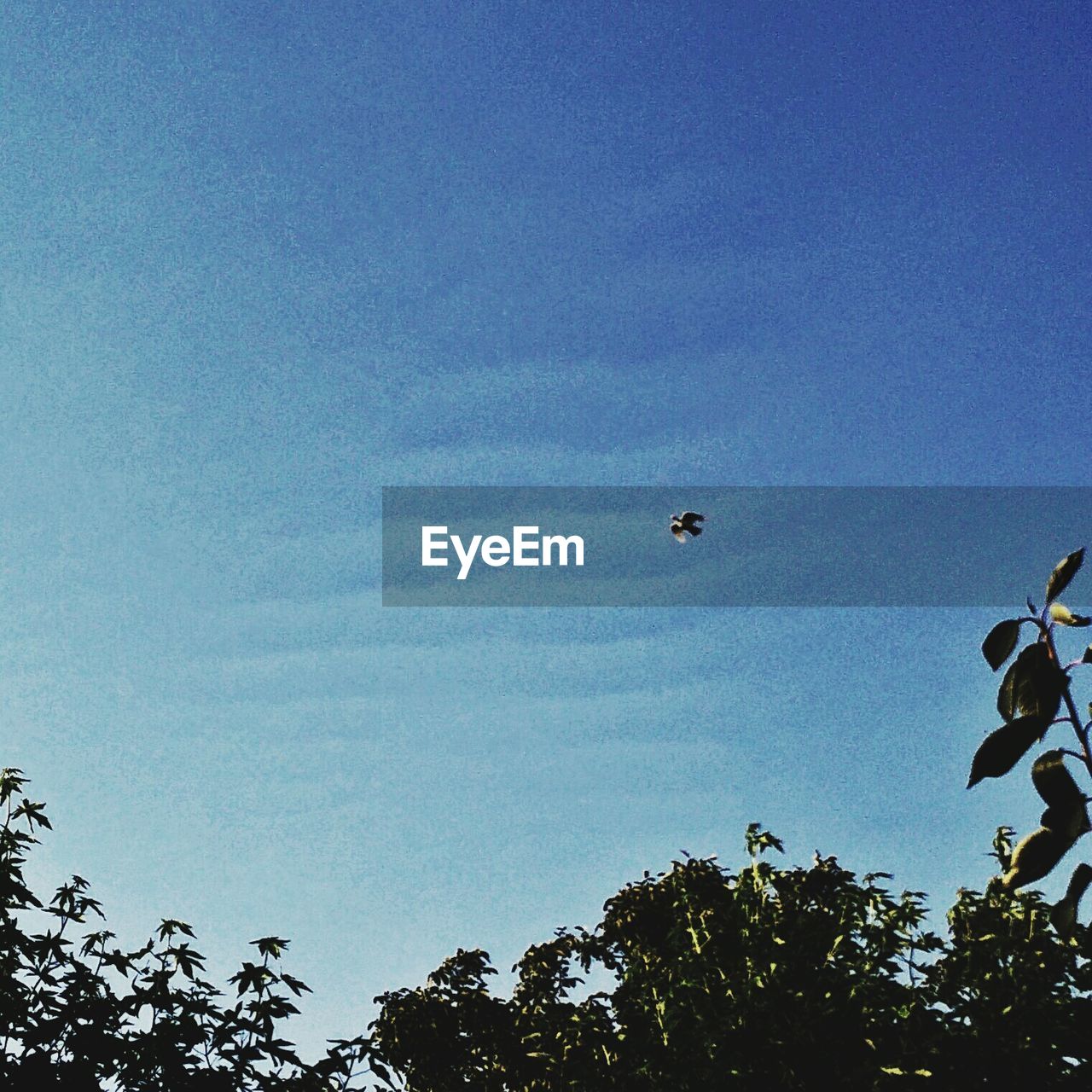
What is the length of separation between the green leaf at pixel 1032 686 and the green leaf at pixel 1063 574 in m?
0.19

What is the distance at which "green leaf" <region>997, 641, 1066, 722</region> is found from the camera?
345 centimetres

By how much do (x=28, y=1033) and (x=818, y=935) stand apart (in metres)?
9.85

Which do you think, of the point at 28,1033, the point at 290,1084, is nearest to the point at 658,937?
the point at 290,1084

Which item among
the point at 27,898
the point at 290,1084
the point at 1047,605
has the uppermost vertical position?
the point at 27,898

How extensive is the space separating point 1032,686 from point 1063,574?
1.24ft

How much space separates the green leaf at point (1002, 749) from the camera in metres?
3.34

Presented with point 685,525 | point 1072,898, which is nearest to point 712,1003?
point 685,525

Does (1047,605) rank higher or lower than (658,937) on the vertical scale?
lower

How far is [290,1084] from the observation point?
1012cm

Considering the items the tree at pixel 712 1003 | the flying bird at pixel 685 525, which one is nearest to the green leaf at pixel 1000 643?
the tree at pixel 712 1003

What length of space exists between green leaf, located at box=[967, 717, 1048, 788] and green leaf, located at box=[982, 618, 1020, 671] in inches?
9.0

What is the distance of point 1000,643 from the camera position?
3.56 m

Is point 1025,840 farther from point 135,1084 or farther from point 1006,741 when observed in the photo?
point 135,1084

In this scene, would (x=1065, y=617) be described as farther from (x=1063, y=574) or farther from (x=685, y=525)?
(x=685, y=525)
